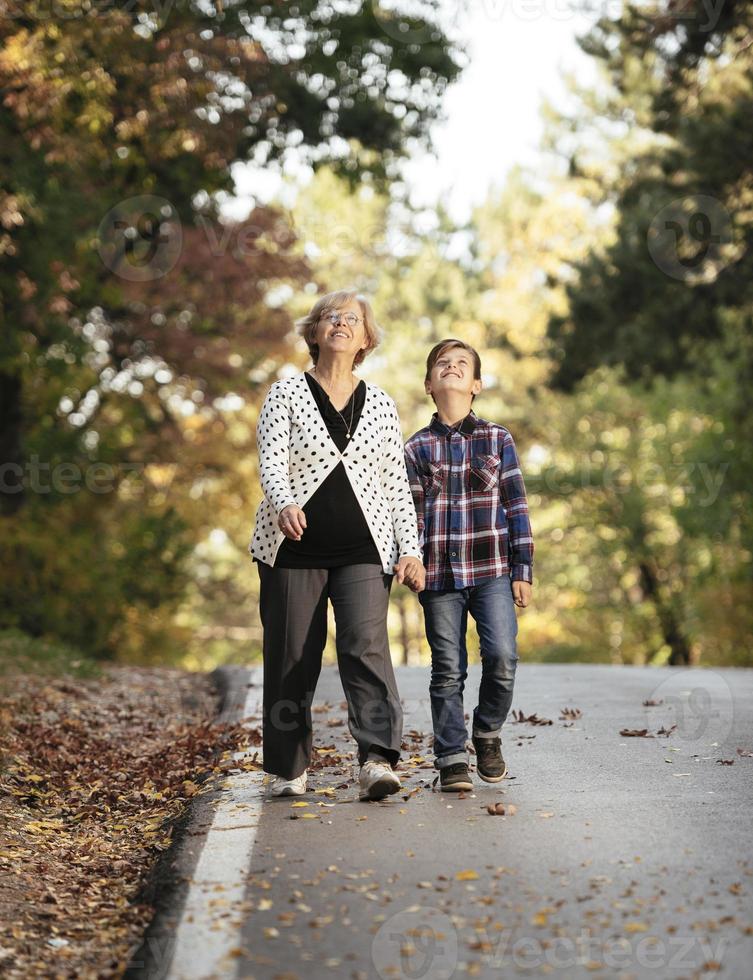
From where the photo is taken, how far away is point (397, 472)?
6406 mm

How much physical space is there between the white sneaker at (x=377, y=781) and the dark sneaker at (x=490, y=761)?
602mm

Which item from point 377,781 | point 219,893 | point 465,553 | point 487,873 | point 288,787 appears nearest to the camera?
point 219,893

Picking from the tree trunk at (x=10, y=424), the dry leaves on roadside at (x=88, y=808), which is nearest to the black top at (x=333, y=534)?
the dry leaves on roadside at (x=88, y=808)

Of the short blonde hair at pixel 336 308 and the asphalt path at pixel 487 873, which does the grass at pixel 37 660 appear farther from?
the short blonde hair at pixel 336 308

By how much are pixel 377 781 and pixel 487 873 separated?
1.29 meters

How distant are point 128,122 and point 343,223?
3663 cm

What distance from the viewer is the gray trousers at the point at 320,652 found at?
6.17 m

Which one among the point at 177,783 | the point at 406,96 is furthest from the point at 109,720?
the point at 406,96

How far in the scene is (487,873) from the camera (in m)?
4.80

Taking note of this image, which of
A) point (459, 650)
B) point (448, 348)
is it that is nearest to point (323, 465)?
point (448, 348)

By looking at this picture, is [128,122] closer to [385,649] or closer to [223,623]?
[385,649]

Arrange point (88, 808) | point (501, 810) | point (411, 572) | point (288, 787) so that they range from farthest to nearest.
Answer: point (88, 808) < point (288, 787) < point (411, 572) < point (501, 810)

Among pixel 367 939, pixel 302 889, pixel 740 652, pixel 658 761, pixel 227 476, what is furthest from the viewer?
pixel 227 476

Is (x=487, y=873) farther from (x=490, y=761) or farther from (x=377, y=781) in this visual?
(x=490, y=761)
